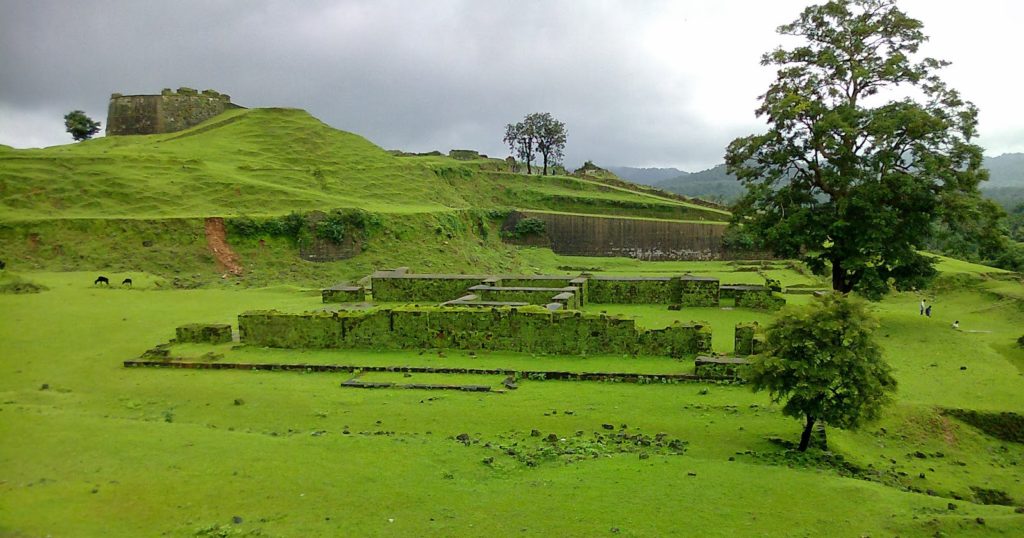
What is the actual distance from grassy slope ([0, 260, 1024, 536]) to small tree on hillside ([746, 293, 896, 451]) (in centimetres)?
79

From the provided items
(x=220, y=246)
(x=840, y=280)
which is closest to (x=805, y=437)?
(x=840, y=280)

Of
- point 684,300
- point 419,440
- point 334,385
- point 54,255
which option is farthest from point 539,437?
point 54,255

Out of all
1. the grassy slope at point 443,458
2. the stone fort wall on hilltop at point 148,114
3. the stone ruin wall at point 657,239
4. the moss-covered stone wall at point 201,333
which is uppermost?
the stone fort wall on hilltop at point 148,114

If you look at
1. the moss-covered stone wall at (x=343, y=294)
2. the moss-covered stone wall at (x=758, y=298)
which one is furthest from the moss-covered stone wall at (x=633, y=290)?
the moss-covered stone wall at (x=343, y=294)

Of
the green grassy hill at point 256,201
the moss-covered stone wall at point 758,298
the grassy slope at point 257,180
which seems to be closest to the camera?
the moss-covered stone wall at point 758,298

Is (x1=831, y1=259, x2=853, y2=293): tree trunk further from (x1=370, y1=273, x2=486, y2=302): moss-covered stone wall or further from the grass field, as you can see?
(x1=370, y1=273, x2=486, y2=302): moss-covered stone wall

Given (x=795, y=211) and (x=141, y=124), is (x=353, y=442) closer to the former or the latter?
(x=795, y=211)

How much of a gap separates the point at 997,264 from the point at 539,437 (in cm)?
3123

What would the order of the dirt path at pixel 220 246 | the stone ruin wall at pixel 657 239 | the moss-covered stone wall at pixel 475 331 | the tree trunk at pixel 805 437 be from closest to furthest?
the tree trunk at pixel 805 437 < the moss-covered stone wall at pixel 475 331 < the dirt path at pixel 220 246 < the stone ruin wall at pixel 657 239

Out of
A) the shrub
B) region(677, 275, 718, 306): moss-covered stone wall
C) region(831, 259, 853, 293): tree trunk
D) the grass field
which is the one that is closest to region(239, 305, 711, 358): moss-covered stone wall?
the grass field

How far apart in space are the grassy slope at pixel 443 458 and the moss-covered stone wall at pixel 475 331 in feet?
2.19

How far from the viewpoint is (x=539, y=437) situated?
29.5ft

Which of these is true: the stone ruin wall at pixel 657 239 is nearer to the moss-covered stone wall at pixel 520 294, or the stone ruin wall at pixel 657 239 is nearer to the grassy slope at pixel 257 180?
the grassy slope at pixel 257 180

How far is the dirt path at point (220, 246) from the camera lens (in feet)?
86.7
